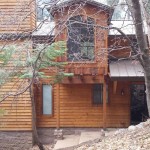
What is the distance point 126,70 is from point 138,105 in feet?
10.5

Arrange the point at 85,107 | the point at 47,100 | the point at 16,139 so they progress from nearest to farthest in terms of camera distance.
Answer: the point at 16,139 → the point at 85,107 → the point at 47,100

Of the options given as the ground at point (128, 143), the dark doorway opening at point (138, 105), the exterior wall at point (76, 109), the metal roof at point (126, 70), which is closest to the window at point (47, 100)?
the exterior wall at point (76, 109)

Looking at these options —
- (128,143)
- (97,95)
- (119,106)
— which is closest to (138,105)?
(119,106)

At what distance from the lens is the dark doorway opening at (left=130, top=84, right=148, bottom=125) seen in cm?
1556

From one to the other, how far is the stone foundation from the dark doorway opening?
4.39 meters

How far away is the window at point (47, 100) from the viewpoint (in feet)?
48.1

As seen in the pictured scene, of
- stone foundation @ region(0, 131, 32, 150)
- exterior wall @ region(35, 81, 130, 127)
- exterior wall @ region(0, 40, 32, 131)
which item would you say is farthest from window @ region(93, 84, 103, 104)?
stone foundation @ region(0, 131, 32, 150)

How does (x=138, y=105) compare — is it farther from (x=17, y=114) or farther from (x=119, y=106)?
(x=17, y=114)

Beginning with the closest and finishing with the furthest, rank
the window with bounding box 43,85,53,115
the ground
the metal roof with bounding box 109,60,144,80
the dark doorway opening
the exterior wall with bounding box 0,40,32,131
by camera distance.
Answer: the ground → the metal roof with bounding box 109,60,144,80 → the exterior wall with bounding box 0,40,32,131 → the window with bounding box 43,85,53,115 → the dark doorway opening

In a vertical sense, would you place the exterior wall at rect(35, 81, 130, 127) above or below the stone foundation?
above

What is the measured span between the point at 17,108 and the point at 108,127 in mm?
3652

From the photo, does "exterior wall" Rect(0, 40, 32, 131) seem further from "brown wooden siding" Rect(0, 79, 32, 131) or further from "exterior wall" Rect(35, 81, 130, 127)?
"exterior wall" Rect(35, 81, 130, 127)

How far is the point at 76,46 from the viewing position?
1366cm

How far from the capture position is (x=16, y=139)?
564 inches
